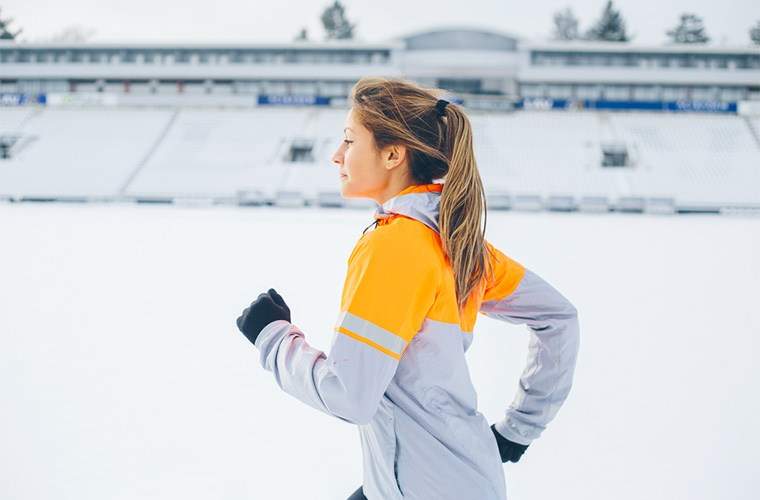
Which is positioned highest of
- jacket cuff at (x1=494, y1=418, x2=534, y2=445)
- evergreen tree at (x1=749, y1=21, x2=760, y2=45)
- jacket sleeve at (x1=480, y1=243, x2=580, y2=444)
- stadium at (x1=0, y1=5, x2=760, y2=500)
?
evergreen tree at (x1=749, y1=21, x2=760, y2=45)

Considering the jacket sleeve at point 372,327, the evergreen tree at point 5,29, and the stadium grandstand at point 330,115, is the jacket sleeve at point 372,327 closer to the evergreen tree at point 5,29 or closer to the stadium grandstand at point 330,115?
the stadium grandstand at point 330,115

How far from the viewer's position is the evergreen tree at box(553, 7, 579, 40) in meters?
48.4

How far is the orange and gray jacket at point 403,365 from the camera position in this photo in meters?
1.17

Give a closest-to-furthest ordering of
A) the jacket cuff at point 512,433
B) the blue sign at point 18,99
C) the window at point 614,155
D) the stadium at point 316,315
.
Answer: the jacket cuff at point 512,433
the stadium at point 316,315
the window at point 614,155
the blue sign at point 18,99

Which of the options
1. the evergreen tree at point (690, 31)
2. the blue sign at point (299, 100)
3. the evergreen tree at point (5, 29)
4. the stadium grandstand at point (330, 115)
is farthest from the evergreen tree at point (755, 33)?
the evergreen tree at point (5, 29)

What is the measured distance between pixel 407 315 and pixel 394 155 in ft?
1.21

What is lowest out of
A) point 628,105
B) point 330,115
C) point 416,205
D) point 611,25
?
point 416,205

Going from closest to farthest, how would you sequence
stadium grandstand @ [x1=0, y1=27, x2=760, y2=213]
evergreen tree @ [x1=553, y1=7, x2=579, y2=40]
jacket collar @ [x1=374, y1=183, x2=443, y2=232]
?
1. jacket collar @ [x1=374, y1=183, x2=443, y2=232]
2. stadium grandstand @ [x1=0, y1=27, x2=760, y2=213]
3. evergreen tree @ [x1=553, y1=7, x2=579, y2=40]

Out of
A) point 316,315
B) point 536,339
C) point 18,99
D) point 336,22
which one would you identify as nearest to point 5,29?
point 18,99

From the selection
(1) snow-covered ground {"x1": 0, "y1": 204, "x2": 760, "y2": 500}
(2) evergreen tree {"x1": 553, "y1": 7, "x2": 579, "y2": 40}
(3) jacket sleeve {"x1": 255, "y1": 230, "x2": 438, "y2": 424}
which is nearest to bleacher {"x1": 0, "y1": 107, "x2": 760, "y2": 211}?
(1) snow-covered ground {"x1": 0, "y1": 204, "x2": 760, "y2": 500}

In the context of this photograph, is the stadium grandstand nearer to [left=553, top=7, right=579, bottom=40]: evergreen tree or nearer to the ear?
the ear

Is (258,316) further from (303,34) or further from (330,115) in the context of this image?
(303,34)

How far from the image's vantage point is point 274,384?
4.04 meters

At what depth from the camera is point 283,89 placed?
31.2 m
